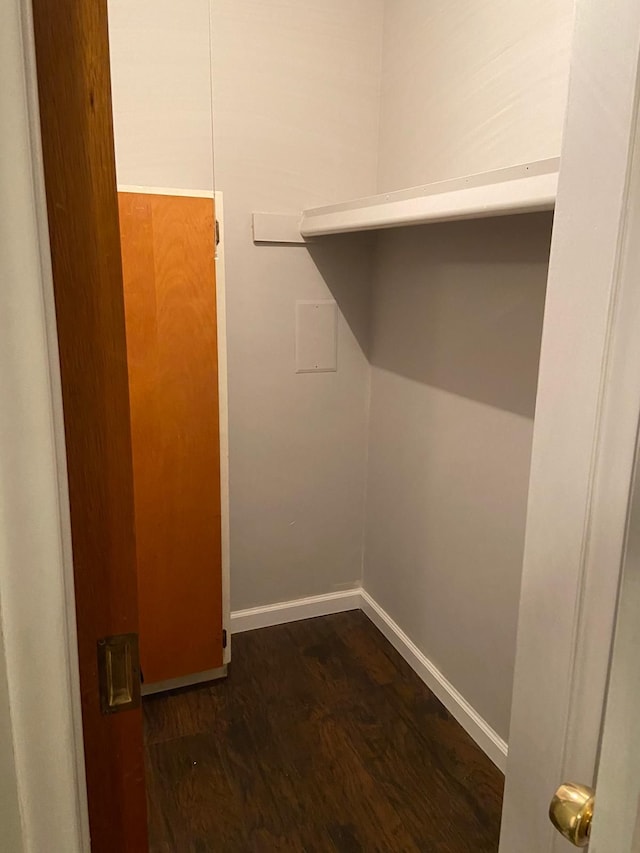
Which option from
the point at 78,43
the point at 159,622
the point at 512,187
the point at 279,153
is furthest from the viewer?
the point at 279,153

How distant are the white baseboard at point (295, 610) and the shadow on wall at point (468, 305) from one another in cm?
108

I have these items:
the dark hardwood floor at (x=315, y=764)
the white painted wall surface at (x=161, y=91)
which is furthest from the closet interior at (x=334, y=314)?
the dark hardwood floor at (x=315, y=764)

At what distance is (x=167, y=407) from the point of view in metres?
2.12

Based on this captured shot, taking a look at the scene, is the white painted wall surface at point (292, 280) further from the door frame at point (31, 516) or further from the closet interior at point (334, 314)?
the door frame at point (31, 516)

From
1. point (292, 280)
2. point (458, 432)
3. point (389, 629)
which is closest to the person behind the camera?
point (458, 432)

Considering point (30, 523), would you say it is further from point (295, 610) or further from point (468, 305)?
point (295, 610)

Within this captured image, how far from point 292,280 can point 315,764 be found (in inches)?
67.9

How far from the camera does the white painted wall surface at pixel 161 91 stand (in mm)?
→ 2111

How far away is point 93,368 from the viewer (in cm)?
66

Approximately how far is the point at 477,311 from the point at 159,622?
1.51m

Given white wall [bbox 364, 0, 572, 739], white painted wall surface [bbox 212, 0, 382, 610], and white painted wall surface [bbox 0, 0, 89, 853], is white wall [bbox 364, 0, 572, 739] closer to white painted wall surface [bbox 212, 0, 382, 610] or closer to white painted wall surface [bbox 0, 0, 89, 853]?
white painted wall surface [bbox 212, 0, 382, 610]

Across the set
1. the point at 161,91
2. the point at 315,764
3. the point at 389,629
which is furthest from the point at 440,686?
the point at 161,91

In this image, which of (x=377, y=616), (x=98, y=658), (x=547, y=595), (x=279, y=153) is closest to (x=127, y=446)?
(x=98, y=658)

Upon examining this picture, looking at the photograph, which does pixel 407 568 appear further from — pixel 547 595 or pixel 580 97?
pixel 580 97
